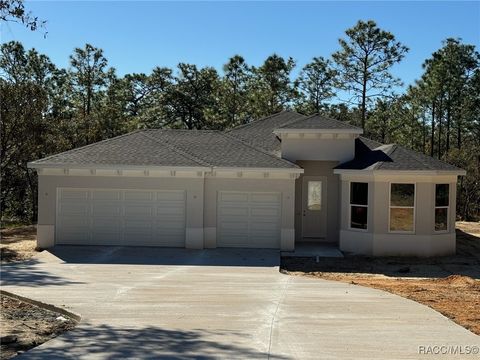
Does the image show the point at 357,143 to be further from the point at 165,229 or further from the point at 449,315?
the point at 449,315

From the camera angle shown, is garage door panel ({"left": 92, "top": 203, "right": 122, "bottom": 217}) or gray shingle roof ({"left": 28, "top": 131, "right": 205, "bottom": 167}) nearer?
gray shingle roof ({"left": 28, "top": 131, "right": 205, "bottom": 167})

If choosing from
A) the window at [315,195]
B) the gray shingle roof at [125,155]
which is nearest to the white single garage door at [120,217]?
the gray shingle roof at [125,155]

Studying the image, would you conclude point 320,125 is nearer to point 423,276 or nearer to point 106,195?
point 423,276

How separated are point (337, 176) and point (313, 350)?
1348cm

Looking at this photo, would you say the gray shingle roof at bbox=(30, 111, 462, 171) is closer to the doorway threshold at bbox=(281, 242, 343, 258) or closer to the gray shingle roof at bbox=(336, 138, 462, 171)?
the gray shingle roof at bbox=(336, 138, 462, 171)

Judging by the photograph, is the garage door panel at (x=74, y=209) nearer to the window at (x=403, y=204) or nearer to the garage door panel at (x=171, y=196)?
the garage door panel at (x=171, y=196)

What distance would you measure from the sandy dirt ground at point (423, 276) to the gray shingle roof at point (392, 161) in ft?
9.95

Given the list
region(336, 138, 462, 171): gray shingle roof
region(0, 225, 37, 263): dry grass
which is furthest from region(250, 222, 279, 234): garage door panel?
region(0, 225, 37, 263): dry grass

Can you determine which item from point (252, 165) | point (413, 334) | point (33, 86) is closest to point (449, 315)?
point (413, 334)

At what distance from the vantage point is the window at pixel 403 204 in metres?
17.4

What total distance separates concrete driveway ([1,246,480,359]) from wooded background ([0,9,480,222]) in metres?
18.7

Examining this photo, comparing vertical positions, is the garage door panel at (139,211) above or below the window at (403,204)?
below

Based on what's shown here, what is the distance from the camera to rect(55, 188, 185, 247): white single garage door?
18.1m

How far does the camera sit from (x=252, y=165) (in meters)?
18.0
